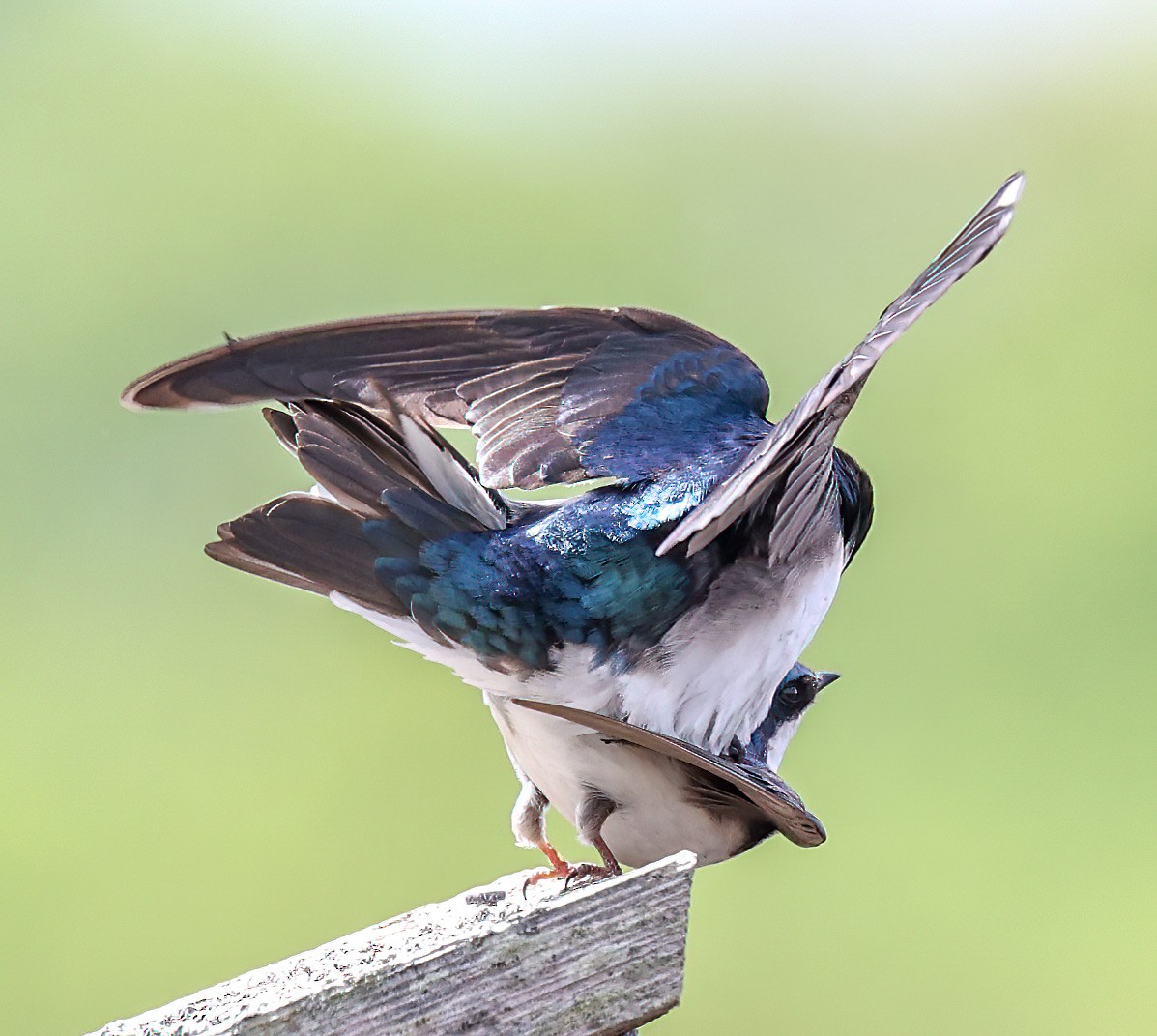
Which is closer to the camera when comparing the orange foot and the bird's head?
the orange foot

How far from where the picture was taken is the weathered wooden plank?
104cm

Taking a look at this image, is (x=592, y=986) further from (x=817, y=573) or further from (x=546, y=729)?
(x=817, y=573)

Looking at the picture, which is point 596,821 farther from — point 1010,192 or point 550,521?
point 1010,192

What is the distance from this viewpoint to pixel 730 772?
4.32ft

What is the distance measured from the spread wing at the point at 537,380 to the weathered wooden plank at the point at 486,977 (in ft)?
1.93

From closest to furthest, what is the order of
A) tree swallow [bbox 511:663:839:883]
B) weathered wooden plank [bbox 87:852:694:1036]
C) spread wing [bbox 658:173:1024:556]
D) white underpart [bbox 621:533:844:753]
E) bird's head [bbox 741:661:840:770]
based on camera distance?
weathered wooden plank [bbox 87:852:694:1036] < spread wing [bbox 658:173:1024:556] < tree swallow [bbox 511:663:839:883] < white underpart [bbox 621:533:844:753] < bird's head [bbox 741:661:840:770]

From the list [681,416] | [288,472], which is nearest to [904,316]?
[681,416]

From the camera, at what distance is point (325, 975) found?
3.45 ft

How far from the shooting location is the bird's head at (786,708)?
1709mm

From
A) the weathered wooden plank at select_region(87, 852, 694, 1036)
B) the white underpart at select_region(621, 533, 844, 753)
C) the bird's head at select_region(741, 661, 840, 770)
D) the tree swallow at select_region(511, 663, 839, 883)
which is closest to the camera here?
the weathered wooden plank at select_region(87, 852, 694, 1036)

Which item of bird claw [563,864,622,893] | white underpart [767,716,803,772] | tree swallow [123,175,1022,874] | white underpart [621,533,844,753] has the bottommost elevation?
bird claw [563,864,622,893]

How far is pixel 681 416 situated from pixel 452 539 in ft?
1.27

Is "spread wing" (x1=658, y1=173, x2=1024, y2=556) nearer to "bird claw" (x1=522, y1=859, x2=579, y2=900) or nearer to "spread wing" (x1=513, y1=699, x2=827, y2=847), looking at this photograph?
"spread wing" (x1=513, y1=699, x2=827, y2=847)

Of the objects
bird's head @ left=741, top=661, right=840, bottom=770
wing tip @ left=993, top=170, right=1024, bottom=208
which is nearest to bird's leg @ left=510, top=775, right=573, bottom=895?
bird's head @ left=741, top=661, right=840, bottom=770
